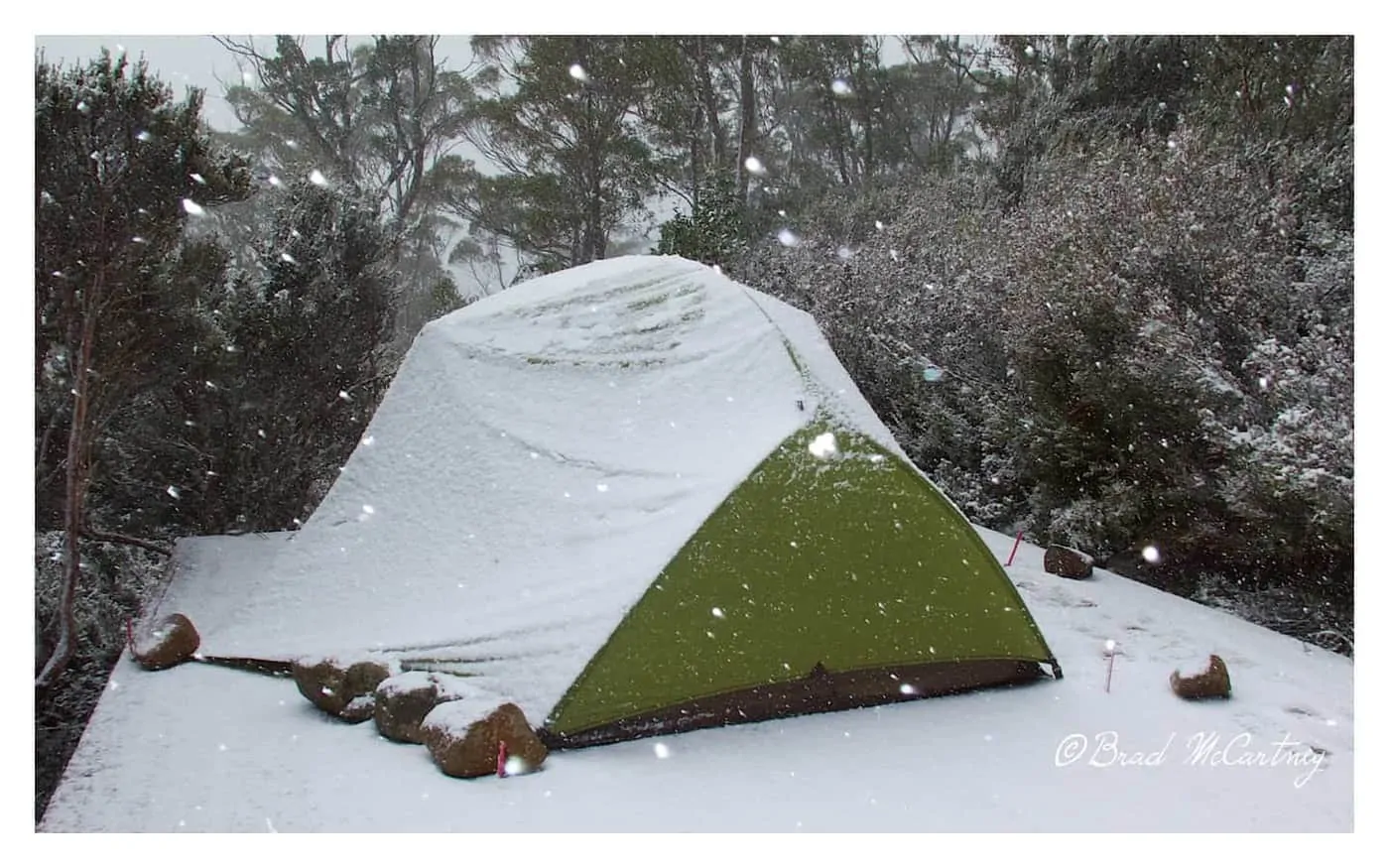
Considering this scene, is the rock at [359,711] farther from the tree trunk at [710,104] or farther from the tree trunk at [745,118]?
the tree trunk at [745,118]

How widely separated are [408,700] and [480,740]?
376mm

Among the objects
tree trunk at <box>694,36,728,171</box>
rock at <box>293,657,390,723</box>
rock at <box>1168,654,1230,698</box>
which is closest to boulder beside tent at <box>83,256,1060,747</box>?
rock at <box>293,657,390,723</box>

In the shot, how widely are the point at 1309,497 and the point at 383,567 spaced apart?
366 cm

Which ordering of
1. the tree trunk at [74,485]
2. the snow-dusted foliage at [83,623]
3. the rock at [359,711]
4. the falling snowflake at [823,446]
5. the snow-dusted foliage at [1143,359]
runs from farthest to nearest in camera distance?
1. the snow-dusted foliage at [1143,359]
2. the tree trunk at [74,485]
3. the snow-dusted foliage at [83,623]
4. the falling snowflake at [823,446]
5. the rock at [359,711]

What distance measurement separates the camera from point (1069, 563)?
537 cm

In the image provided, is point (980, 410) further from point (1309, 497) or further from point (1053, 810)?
point (1053, 810)

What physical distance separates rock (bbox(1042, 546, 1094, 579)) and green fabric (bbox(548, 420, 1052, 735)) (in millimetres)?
1742

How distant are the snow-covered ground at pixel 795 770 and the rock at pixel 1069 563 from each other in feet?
4.82

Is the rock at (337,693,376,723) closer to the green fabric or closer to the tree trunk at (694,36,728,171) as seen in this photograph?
the green fabric

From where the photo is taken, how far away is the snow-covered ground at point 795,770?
2777 millimetres

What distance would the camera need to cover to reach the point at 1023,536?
6.41 metres

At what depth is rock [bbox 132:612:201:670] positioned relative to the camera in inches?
149

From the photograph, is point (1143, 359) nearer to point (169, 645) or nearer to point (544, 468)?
point (544, 468)

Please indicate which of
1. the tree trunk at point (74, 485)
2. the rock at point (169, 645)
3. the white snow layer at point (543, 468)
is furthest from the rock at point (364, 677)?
the tree trunk at point (74, 485)
